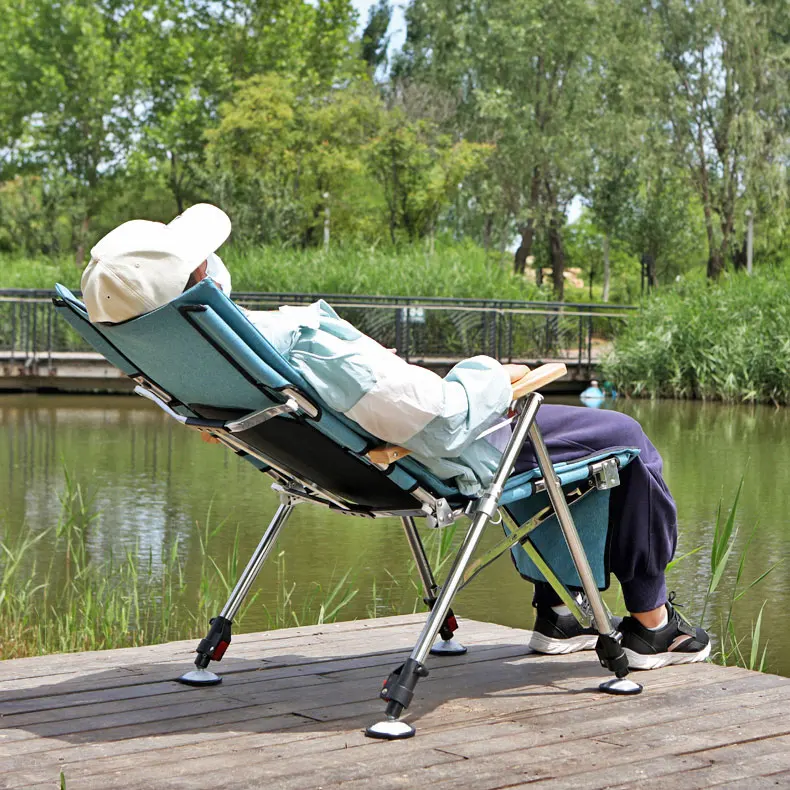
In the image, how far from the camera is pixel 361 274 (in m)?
20.5

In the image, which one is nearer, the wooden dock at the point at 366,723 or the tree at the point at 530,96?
the wooden dock at the point at 366,723

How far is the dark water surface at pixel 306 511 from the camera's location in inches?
206

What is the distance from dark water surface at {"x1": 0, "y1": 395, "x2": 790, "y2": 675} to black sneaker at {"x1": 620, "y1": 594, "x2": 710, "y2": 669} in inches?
42.9

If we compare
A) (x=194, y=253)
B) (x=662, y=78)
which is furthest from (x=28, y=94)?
(x=194, y=253)

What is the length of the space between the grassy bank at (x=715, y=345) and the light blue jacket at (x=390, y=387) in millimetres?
14753

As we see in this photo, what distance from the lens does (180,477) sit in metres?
9.12

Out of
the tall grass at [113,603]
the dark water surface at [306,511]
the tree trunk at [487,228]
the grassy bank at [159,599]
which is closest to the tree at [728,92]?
the tree trunk at [487,228]

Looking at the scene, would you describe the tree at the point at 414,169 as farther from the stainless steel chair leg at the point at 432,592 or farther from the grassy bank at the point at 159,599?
the stainless steel chair leg at the point at 432,592

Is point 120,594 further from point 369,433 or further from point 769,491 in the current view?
point 769,491

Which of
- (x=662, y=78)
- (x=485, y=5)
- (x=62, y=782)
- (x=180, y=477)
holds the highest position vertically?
(x=485, y=5)

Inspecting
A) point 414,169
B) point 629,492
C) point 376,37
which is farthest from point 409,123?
point 629,492

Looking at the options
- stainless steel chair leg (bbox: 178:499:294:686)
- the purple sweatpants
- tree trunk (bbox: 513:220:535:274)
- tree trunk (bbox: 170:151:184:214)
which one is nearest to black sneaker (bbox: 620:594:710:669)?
the purple sweatpants

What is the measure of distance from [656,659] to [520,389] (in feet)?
2.93

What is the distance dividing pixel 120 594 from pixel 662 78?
2816cm
